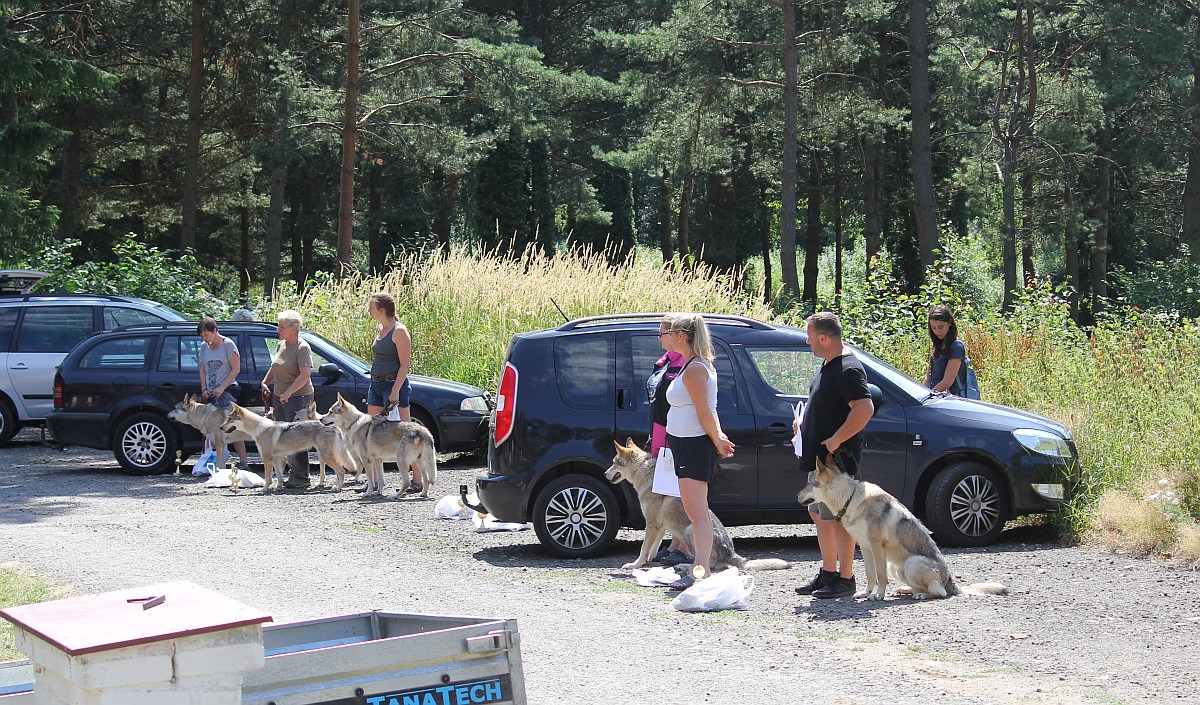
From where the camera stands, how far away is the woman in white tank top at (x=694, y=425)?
785cm

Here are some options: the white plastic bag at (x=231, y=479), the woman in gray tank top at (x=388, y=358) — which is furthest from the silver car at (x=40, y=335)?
the woman in gray tank top at (x=388, y=358)

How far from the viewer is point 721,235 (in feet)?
182

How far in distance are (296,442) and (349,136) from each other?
1364 centimetres

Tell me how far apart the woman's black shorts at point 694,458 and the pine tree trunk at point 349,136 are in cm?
1733

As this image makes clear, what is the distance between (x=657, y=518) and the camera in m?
8.73

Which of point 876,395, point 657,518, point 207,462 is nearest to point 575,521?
point 657,518

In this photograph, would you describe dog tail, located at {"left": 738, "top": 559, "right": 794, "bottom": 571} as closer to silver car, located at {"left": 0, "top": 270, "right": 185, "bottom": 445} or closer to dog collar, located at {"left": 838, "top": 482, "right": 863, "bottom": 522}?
dog collar, located at {"left": 838, "top": 482, "right": 863, "bottom": 522}

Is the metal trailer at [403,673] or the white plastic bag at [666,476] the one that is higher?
the white plastic bag at [666,476]

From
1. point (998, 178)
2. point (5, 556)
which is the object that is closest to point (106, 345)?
point (5, 556)

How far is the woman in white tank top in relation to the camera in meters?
7.85

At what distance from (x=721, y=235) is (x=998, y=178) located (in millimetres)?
21106

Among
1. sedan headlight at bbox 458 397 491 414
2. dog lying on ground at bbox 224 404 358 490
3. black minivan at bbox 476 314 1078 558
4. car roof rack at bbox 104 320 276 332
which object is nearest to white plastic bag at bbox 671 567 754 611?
black minivan at bbox 476 314 1078 558

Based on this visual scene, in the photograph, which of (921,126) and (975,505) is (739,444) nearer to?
(975,505)

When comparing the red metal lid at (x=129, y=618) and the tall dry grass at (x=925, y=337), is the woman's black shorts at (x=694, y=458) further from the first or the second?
the red metal lid at (x=129, y=618)
